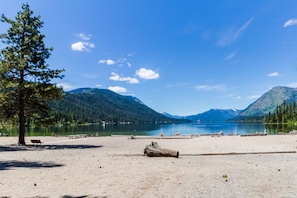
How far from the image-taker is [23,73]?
103 feet

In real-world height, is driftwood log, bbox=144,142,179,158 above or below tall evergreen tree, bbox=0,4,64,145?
below

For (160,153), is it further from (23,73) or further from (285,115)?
(285,115)

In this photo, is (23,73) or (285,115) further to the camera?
→ (285,115)

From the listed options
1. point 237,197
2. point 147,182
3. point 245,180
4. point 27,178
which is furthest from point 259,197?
point 27,178

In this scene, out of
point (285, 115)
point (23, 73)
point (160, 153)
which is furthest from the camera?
point (285, 115)

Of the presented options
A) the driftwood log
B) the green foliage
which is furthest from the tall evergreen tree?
the green foliage

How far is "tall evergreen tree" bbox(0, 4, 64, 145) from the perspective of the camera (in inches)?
1172

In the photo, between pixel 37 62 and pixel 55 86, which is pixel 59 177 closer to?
pixel 55 86

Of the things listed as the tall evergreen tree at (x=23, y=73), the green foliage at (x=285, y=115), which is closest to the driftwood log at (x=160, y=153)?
the tall evergreen tree at (x=23, y=73)

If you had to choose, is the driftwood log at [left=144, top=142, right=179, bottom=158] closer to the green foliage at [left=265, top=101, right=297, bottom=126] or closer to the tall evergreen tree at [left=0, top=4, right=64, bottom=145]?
the tall evergreen tree at [left=0, top=4, right=64, bottom=145]

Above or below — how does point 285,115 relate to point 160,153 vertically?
above

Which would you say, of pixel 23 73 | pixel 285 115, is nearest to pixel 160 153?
pixel 23 73

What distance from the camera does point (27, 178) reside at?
1123 centimetres

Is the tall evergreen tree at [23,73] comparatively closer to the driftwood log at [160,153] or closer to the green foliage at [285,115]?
the driftwood log at [160,153]
